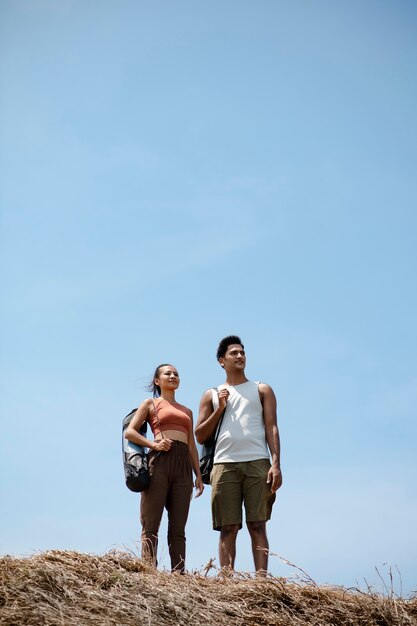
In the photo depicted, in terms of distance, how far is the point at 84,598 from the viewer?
22.2 feet

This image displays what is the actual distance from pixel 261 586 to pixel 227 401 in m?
2.64

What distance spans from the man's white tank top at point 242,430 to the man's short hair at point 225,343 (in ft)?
1.72

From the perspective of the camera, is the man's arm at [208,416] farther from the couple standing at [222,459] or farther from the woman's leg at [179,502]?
the woman's leg at [179,502]

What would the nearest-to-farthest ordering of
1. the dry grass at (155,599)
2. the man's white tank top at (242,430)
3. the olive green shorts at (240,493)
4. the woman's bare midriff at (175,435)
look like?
the dry grass at (155,599) → the olive green shorts at (240,493) → the man's white tank top at (242,430) → the woman's bare midriff at (175,435)

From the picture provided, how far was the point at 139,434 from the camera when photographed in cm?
948

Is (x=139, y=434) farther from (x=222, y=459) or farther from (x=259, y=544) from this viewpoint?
(x=259, y=544)

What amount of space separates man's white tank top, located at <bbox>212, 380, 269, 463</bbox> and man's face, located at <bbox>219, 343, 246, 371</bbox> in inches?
10.9

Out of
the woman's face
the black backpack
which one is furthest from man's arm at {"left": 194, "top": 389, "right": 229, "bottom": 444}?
the black backpack

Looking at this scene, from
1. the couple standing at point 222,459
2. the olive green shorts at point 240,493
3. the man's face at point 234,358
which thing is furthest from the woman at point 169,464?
the man's face at point 234,358

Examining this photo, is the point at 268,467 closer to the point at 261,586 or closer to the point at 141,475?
the point at 141,475

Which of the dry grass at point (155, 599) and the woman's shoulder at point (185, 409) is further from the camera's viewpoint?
the woman's shoulder at point (185, 409)

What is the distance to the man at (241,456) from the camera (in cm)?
902

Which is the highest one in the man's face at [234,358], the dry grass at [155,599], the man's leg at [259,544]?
the man's face at [234,358]

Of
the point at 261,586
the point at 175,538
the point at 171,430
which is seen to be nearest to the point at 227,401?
the point at 171,430
